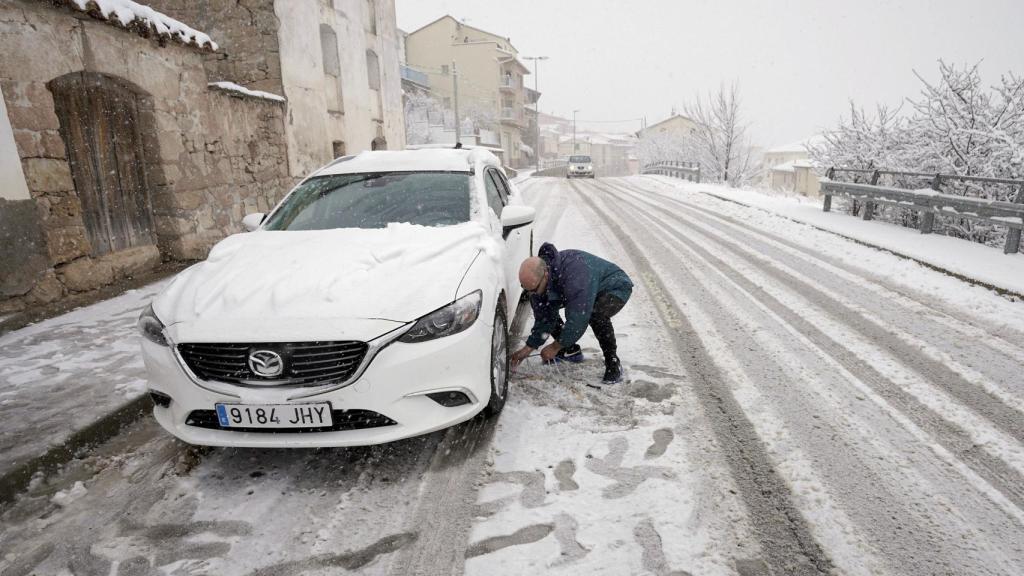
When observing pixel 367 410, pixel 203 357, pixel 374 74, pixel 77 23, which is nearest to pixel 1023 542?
pixel 367 410

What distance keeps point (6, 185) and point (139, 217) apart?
6.43 ft

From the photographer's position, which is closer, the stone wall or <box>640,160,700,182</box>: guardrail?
the stone wall

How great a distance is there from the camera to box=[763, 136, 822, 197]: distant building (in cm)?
4781

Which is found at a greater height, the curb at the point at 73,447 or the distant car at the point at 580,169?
the distant car at the point at 580,169

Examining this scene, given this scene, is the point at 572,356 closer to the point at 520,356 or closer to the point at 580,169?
the point at 520,356

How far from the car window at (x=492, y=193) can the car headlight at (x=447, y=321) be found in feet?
4.67

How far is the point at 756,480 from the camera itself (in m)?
2.44

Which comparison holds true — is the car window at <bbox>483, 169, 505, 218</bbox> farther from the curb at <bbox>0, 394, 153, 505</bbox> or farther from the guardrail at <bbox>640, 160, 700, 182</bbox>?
the guardrail at <bbox>640, 160, 700, 182</bbox>

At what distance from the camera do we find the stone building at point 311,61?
11.0 metres

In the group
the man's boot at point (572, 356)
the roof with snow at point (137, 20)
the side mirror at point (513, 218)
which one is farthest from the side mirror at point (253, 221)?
the roof with snow at point (137, 20)

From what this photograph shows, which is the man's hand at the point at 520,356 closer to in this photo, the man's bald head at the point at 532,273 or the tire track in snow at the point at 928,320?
the man's bald head at the point at 532,273

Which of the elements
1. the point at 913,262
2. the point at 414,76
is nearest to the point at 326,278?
the point at 913,262

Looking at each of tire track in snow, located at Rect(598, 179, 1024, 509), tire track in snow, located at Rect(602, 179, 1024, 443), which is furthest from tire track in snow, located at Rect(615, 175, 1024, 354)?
tire track in snow, located at Rect(598, 179, 1024, 509)

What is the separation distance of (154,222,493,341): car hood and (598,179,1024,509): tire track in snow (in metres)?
2.68
